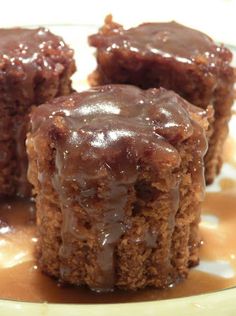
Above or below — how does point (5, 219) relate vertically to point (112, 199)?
below

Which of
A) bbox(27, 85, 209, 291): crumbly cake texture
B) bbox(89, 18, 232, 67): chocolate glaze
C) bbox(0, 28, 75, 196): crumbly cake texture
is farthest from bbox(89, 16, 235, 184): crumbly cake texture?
bbox(27, 85, 209, 291): crumbly cake texture

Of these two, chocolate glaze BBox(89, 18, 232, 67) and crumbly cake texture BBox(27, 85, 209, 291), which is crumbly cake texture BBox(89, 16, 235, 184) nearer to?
chocolate glaze BBox(89, 18, 232, 67)

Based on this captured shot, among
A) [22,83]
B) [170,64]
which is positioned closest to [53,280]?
[22,83]

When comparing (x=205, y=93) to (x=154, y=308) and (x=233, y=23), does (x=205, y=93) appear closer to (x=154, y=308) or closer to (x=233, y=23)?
(x=154, y=308)

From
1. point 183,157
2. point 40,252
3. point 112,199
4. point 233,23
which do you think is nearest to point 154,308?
point 112,199

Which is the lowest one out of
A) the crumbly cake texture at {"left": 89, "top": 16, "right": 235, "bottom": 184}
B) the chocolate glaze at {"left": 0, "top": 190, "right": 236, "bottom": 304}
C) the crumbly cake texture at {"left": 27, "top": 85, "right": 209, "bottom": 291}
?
the chocolate glaze at {"left": 0, "top": 190, "right": 236, "bottom": 304}

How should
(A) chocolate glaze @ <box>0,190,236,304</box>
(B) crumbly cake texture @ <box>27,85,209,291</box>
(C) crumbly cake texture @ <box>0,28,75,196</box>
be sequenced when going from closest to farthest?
(B) crumbly cake texture @ <box>27,85,209,291</box> < (A) chocolate glaze @ <box>0,190,236,304</box> < (C) crumbly cake texture @ <box>0,28,75,196</box>
